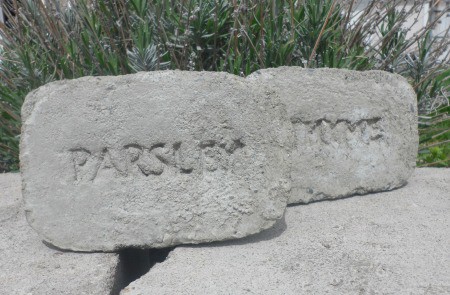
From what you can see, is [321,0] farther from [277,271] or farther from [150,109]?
[277,271]

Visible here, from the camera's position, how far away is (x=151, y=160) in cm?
181

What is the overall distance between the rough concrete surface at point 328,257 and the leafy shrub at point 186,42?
0.87 meters

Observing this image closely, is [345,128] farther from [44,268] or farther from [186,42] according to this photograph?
[44,268]

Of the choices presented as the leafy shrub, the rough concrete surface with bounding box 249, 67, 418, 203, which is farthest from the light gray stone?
the leafy shrub

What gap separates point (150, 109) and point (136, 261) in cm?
62

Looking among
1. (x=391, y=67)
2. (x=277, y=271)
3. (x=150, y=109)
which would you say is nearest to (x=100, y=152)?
(x=150, y=109)

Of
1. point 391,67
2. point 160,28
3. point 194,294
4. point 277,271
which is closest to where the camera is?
point 194,294

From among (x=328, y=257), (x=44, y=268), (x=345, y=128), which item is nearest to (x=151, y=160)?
(x=44, y=268)

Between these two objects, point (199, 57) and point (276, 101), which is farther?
point (199, 57)

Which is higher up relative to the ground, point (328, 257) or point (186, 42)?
point (186, 42)

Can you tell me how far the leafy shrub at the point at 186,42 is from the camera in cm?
263

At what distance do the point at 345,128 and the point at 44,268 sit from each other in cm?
119

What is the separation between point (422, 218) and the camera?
206 cm

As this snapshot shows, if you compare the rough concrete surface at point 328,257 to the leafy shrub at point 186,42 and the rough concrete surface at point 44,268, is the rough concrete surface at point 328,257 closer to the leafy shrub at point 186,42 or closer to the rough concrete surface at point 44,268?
the rough concrete surface at point 44,268
